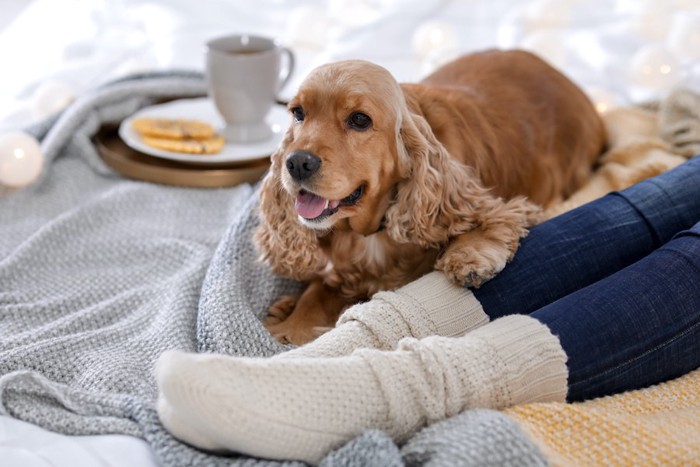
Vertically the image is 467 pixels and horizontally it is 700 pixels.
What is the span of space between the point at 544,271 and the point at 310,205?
1.49 ft

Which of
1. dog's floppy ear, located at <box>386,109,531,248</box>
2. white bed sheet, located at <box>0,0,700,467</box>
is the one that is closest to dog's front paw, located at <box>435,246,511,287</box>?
dog's floppy ear, located at <box>386,109,531,248</box>

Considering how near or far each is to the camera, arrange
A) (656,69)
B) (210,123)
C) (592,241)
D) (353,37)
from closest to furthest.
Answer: (592,241)
(210,123)
(656,69)
(353,37)

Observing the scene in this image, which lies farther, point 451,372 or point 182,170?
point 182,170

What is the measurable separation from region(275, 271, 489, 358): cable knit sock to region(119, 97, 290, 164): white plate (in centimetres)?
89

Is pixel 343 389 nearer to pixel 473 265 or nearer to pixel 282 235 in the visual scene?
pixel 473 265

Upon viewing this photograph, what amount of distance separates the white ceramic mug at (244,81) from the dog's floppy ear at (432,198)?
71cm

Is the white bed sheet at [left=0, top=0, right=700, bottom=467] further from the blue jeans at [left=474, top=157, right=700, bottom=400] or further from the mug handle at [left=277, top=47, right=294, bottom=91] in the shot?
the blue jeans at [left=474, top=157, right=700, bottom=400]

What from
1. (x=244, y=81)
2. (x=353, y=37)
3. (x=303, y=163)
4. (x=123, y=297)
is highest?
(x=303, y=163)

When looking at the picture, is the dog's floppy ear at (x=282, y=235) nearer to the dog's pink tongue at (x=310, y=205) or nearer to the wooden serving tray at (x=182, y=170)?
the dog's pink tongue at (x=310, y=205)

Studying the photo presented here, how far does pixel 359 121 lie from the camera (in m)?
1.56

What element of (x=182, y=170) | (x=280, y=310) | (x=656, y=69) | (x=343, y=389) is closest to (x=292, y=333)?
(x=280, y=310)

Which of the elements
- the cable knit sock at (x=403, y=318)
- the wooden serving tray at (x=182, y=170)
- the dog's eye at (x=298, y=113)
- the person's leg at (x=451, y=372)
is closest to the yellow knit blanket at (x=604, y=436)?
the person's leg at (x=451, y=372)

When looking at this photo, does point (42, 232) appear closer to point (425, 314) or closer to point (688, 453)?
point (425, 314)

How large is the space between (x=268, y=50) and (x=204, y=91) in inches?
18.9
